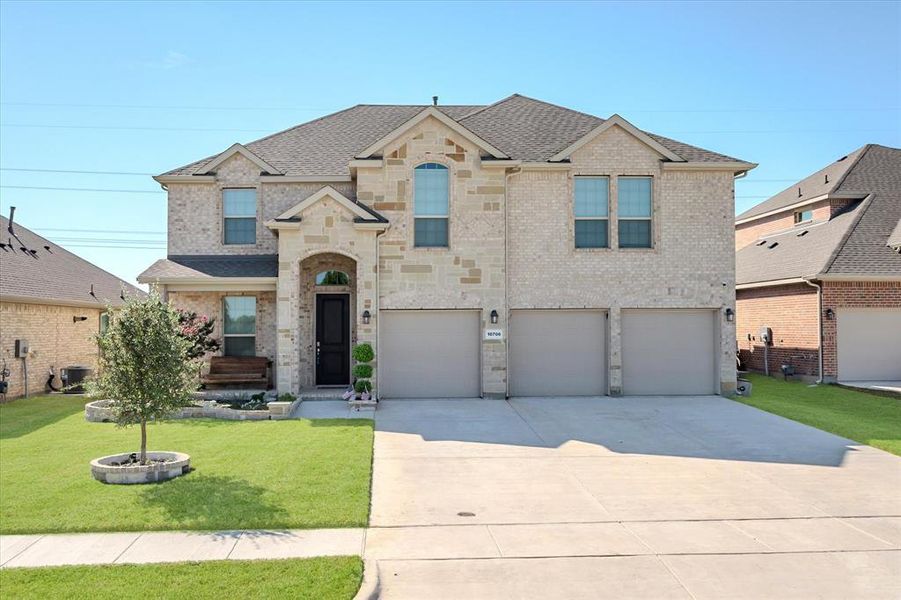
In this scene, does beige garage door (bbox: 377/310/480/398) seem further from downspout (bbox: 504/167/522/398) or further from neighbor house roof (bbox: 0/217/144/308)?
neighbor house roof (bbox: 0/217/144/308)

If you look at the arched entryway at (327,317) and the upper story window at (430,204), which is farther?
the arched entryway at (327,317)

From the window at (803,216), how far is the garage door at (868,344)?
6073 millimetres

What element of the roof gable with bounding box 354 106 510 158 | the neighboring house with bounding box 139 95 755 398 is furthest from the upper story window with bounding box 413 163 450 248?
the roof gable with bounding box 354 106 510 158

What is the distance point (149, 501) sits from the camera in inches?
296

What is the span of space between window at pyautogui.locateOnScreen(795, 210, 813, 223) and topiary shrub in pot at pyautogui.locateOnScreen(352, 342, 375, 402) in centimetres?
1870

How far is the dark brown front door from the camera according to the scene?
16859mm

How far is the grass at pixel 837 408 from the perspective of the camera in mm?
11625

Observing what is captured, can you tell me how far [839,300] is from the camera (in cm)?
1847

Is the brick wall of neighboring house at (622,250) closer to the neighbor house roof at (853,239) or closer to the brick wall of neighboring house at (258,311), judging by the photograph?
the neighbor house roof at (853,239)

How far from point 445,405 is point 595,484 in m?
6.77

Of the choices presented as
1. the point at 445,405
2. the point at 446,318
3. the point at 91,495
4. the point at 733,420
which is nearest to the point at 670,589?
the point at 91,495

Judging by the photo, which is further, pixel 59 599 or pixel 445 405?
pixel 445 405

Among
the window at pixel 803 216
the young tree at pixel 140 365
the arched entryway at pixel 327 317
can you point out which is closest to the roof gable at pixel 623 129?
the arched entryway at pixel 327 317

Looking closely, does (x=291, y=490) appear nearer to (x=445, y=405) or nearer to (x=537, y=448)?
(x=537, y=448)
